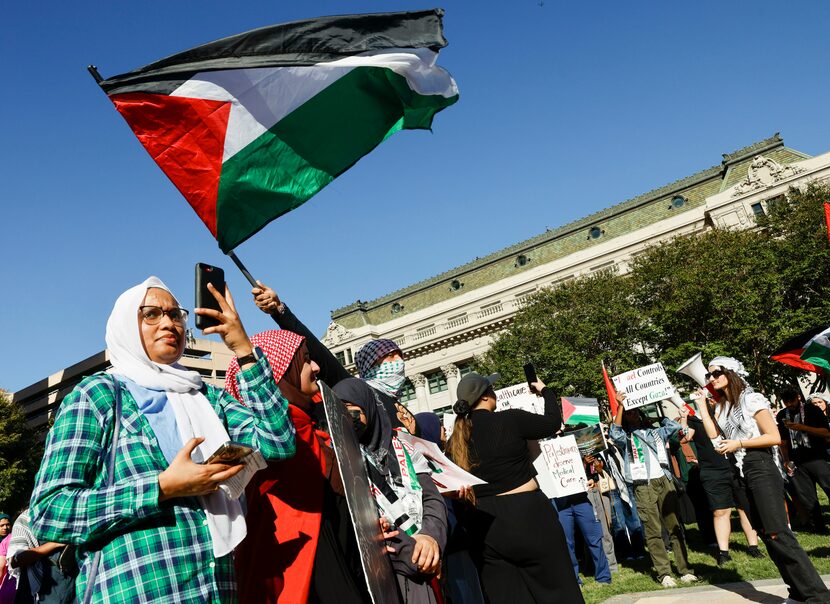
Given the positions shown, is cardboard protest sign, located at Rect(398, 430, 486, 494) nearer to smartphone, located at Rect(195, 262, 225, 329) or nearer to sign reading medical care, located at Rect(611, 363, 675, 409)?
smartphone, located at Rect(195, 262, 225, 329)

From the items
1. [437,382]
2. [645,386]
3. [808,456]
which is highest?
[437,382]

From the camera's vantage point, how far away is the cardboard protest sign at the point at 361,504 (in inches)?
87.4

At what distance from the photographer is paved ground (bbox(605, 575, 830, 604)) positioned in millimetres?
5398

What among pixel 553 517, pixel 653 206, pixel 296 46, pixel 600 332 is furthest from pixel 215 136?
pixel 653 206

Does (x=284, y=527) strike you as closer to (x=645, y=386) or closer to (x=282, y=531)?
(x=282, y=531)

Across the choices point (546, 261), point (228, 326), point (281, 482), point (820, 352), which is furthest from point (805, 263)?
point (228, 326)

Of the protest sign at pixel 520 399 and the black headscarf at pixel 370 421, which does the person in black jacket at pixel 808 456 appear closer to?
the protest sign at pixel 520 399

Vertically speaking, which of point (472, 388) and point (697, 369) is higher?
point (472, 388)

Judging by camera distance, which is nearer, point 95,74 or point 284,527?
point 284,527

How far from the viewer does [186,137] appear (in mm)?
3719

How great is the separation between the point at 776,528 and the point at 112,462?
469 cm

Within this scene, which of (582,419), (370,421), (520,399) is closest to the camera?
(370,421)

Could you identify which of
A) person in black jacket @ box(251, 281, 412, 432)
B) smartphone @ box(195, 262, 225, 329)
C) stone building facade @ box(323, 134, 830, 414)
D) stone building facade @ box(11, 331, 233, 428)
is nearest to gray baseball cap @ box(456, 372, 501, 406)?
person in black jacket @ box(251, 281, 412, 432)

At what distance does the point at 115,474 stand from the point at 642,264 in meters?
32.2
